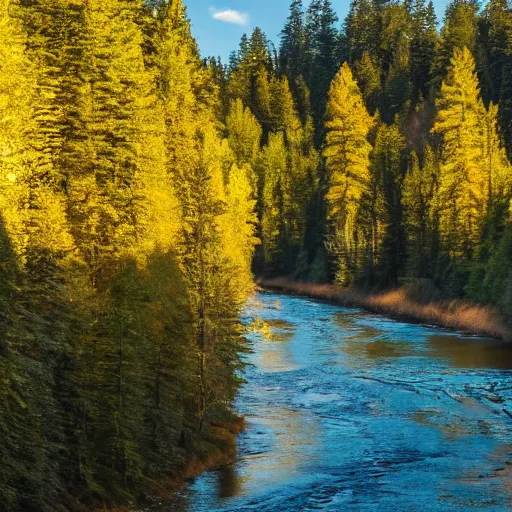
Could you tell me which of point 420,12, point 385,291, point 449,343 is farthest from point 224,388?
point 420,12

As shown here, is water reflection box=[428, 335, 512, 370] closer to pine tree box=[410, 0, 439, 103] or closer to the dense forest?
the dense forest

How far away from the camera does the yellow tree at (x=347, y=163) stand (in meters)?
74.1

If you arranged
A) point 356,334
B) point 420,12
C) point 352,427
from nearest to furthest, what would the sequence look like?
point 352,427, point 356,334, point 420,12

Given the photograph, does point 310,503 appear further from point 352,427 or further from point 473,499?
point 352,427

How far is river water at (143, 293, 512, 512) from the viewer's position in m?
21.6

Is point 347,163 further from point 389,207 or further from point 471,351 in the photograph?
point 471,351

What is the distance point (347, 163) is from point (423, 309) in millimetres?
21199

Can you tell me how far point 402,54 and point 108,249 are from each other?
96.7m

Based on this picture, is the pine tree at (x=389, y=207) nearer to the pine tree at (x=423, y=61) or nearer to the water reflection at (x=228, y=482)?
the pine tree at (x=423, y=61)

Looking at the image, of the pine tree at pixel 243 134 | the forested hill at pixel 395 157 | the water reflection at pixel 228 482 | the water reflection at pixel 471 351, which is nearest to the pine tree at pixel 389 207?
the forested hill at pixel 395 157

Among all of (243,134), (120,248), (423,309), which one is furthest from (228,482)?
(243,134)

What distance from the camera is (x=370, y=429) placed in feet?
94.1

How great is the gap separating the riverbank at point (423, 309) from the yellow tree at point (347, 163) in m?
3.62

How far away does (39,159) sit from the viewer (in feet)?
85.0
